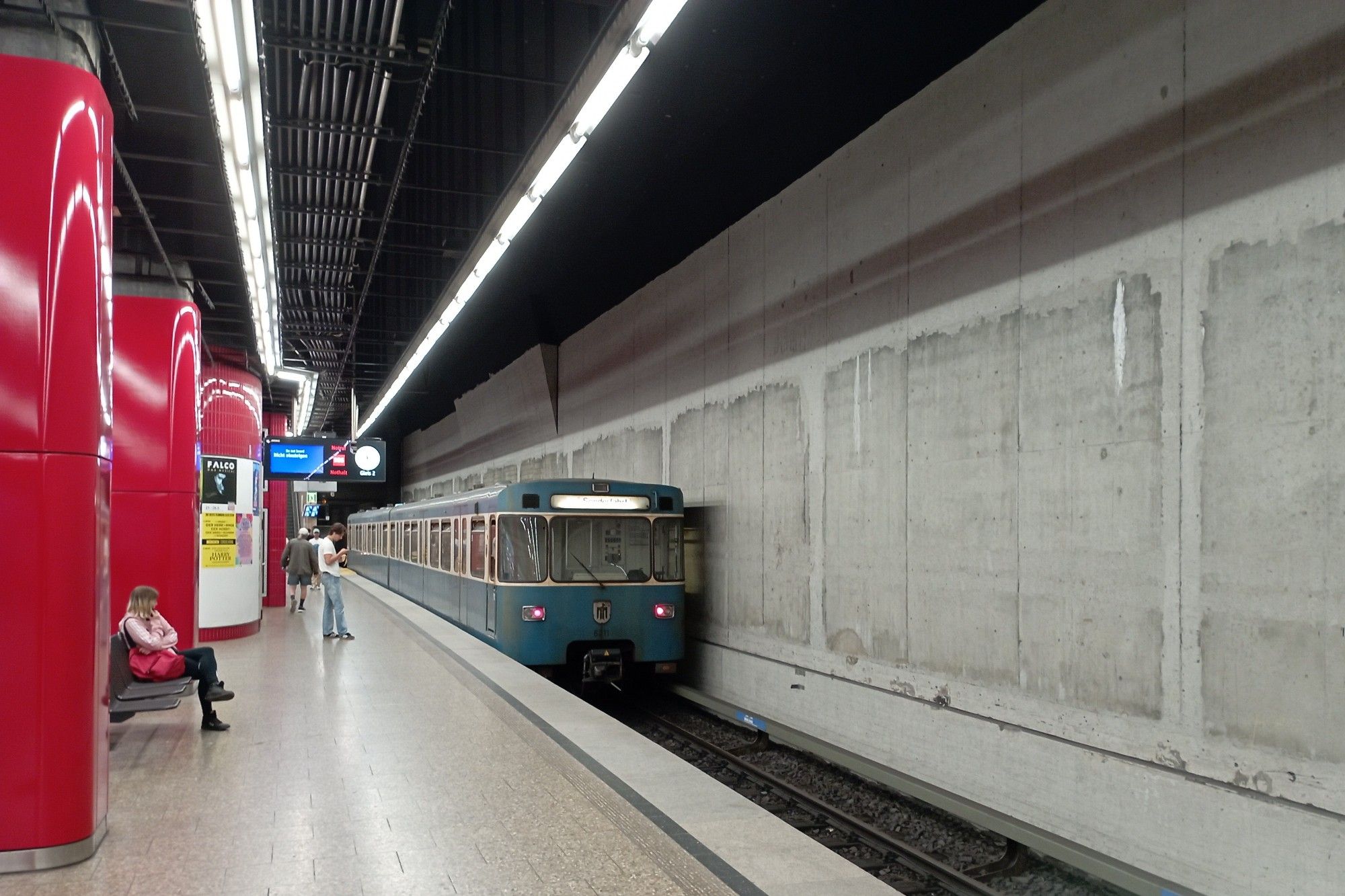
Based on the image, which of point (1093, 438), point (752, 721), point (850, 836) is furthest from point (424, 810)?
point (752, 721)

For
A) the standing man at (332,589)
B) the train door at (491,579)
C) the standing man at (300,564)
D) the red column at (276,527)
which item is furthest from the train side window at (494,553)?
the red column at (276,527)

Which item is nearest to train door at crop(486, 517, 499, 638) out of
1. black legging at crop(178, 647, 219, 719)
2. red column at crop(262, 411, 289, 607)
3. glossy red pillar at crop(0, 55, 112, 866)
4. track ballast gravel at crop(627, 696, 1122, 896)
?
track ballast gravel at crop(627, 696, 1122, 896)

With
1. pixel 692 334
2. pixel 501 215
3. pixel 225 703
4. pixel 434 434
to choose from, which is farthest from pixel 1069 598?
pixel 434 434

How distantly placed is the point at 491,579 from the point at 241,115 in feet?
22.4

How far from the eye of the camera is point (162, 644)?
7.45 meters

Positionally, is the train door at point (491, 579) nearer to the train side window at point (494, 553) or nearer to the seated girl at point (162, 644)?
the train side window at point (494, 553)

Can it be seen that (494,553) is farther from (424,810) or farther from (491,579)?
(424,810)

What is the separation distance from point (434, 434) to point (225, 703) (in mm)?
31651

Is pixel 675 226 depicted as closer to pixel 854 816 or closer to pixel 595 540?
pixel 595 540

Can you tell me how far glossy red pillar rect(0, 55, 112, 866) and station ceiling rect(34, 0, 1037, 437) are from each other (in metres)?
1.31

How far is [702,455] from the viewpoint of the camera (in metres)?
13.4

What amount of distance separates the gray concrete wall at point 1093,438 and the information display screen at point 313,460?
15.4 m

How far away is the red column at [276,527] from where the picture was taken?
20.8 metres

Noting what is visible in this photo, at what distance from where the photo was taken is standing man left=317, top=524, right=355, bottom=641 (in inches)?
524
